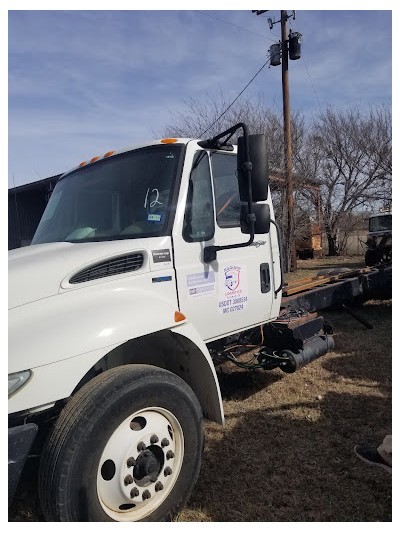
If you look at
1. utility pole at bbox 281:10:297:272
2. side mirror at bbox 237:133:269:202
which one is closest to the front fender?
side mirror at bbox 237:133:269:202

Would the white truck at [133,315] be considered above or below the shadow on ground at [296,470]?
above

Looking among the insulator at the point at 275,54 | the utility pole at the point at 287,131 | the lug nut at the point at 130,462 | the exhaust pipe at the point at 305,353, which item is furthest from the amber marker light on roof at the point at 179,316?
the insulator at the point at 275,54

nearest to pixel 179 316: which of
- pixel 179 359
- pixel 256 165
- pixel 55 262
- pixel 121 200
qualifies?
pixel 179 359

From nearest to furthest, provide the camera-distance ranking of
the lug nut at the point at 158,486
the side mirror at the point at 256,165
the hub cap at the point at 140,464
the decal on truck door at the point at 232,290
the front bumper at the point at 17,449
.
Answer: the front bumper at the point at 17,449 → the hub cap at the point at 140,464 → the lug nut at the point at 158,486 → the side mirror at the point at 256,165 → the decal on truck door at the point at 232,290

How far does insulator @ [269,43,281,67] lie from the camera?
1498cm

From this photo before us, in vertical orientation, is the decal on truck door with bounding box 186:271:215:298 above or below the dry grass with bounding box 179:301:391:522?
above

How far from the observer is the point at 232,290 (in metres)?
3.28

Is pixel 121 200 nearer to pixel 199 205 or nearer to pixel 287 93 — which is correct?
pixel 199 205

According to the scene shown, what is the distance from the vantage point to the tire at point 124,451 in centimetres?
202

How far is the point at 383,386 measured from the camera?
14.9 feet

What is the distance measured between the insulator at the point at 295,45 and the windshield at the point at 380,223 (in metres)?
6.43

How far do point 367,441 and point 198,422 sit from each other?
168cm

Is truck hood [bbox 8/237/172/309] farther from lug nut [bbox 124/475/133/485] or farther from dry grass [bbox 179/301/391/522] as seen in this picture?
dry grass [bbox 179/301/391/522]

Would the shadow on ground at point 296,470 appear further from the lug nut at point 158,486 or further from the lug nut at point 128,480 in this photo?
the lug nut at point 128,480
